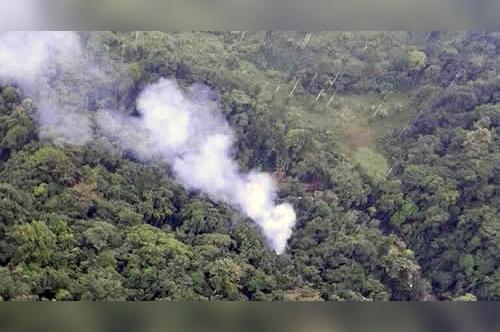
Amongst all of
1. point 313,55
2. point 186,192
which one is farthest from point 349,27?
point 186,192

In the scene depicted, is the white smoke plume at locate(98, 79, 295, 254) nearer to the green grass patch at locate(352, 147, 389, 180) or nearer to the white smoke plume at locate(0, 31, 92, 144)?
the white smoke plume at locate(0, 31, 92, 144)

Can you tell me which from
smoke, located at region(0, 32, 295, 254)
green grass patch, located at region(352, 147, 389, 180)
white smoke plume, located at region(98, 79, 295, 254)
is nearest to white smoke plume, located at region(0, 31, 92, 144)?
smoke, located at region(0, 32, 295, 254)

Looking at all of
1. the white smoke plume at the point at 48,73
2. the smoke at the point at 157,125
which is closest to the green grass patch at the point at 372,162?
the smoke at the point at 157,125

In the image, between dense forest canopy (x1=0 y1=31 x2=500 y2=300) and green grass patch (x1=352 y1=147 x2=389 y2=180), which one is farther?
green grass patch (x1=352 y1=147 x2=389 y2=180)

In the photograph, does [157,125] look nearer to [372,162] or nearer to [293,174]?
[293,174]

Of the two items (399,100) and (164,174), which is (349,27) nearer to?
(399,100)

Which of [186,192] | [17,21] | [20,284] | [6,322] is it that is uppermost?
[17,21]

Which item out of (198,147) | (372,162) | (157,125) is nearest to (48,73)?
(157,125)
